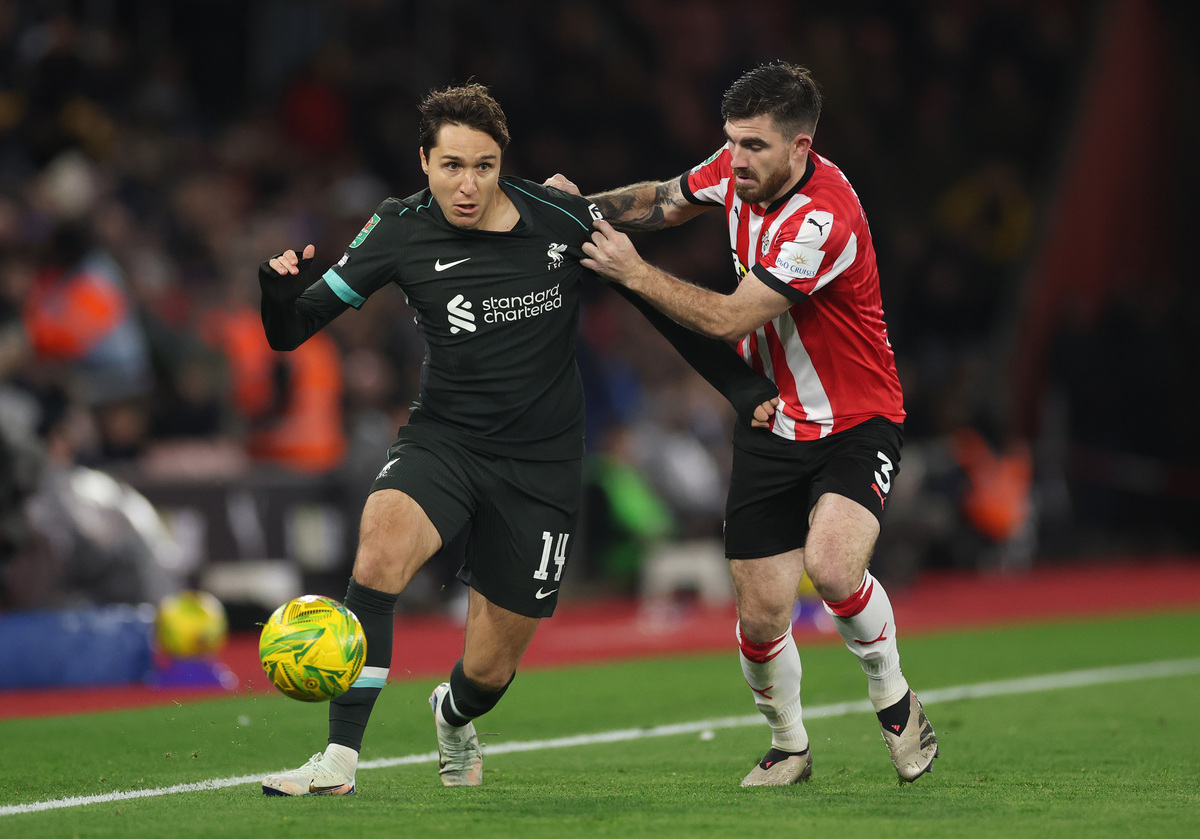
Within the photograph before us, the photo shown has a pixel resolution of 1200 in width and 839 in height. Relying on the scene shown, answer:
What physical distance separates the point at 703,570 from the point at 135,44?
7304mm

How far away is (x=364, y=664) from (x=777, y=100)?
8.50 feet

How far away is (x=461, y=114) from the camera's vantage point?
18.9 ft

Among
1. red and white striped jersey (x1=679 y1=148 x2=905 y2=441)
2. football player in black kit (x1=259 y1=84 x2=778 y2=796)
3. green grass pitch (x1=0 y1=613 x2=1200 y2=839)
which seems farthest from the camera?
red and white striped jersey (x1=679 y1=148 x2=905 y2=441)

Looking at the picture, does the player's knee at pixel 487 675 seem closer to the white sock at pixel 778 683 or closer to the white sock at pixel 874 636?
the white sock at pixel 778 683

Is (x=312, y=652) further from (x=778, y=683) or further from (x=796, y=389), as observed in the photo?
(x=796, y=389)

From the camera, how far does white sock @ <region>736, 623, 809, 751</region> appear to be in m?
6.37

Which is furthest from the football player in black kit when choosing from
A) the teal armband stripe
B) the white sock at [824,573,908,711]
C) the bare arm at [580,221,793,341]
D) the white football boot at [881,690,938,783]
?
the white football boot at [881,690,938,783]

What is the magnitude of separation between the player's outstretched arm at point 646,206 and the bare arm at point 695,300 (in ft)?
1.86

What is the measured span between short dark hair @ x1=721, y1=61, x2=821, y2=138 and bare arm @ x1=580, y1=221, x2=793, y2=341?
0.63 meters

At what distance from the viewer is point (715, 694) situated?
9469 mm

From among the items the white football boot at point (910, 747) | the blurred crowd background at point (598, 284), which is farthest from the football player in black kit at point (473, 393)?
the blurred crowd background at point (598, 284)

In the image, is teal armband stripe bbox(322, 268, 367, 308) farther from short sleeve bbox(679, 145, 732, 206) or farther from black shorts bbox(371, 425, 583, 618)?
short sleeve bbox(679, 145, 732, 206)

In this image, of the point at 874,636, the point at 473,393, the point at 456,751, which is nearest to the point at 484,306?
the point at 473,393

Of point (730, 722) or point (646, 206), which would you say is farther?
point (730, 722)
